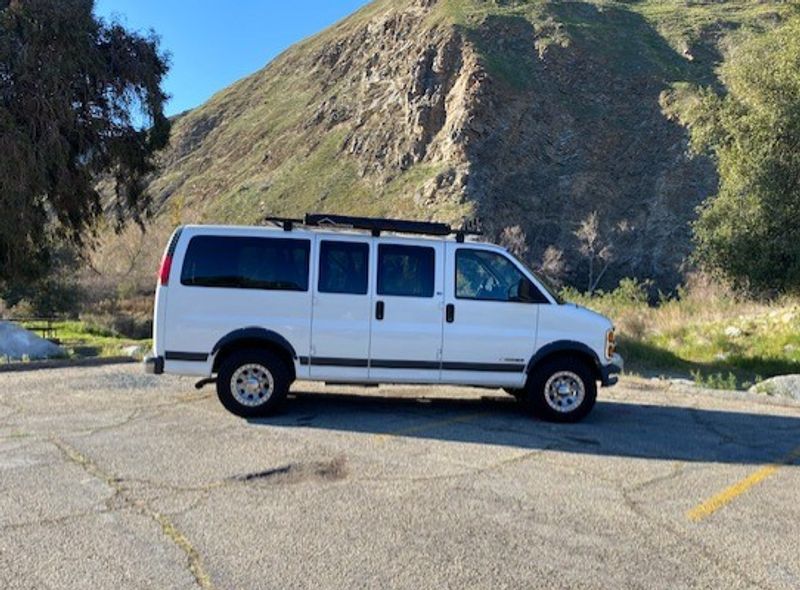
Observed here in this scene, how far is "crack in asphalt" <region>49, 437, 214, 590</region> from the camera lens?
423 centimetres

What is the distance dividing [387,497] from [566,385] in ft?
11.6

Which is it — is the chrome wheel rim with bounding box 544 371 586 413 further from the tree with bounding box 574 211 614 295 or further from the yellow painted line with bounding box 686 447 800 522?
the tree with bounding box 574 211 614 295

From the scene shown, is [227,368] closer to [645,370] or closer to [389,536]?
[389,536]

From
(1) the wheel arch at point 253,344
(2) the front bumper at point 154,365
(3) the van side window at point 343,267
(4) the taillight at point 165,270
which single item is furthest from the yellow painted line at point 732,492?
(4) the taillight at point 165,270

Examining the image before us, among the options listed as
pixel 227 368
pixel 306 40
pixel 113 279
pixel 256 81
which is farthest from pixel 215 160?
pixel 227 368

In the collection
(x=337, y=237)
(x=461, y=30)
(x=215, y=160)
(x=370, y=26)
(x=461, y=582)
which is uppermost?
(x=370, y=26)

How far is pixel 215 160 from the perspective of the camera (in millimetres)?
98875

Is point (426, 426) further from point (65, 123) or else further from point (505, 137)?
point (505, 137)

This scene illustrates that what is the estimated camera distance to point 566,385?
8.41m

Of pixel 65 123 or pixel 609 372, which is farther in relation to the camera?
pixel 65 123

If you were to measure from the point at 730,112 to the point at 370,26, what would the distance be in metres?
93.5

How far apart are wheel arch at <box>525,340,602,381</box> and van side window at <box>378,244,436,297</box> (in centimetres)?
145

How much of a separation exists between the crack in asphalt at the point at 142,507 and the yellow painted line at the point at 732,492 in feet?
11.6

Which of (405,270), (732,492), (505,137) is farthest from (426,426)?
(505,137)
